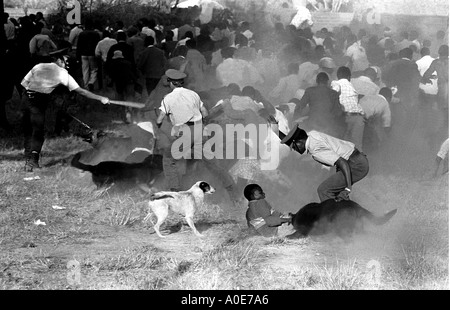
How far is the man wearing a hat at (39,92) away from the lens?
10273 millimetres

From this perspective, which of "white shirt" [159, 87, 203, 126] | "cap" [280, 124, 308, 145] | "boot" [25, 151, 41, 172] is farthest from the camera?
"boot" [25, 151, 41, 172]

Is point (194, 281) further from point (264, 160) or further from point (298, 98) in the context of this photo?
point (298, 98)

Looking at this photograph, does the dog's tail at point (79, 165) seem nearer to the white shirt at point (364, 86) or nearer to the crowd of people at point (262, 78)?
the crowd of people at point (262, 78)

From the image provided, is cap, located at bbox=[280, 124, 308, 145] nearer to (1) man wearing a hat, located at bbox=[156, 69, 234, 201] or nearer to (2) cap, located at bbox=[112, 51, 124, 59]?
(1) man wearing a hat, located at bbox=[156, 69, 234, 201]

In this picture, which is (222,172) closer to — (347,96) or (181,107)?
(181,107)

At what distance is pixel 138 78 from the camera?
47.8 feet

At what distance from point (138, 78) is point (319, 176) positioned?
5.21 m

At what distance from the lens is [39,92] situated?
33.8 feet

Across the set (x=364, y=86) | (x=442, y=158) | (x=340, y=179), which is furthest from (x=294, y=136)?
(x=364, y=86)

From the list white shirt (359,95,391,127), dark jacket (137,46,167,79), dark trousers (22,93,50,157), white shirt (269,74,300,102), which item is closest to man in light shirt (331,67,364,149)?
white shirt (359,95,391,127)

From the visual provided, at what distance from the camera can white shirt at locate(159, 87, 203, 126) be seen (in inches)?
356

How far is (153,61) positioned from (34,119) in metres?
4.11

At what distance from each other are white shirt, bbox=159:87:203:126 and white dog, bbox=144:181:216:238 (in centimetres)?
101
